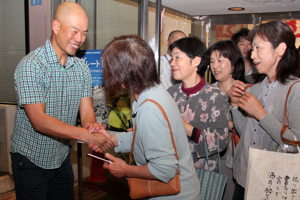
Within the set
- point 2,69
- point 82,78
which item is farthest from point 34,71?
point 2,69

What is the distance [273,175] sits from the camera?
1497 millimetres

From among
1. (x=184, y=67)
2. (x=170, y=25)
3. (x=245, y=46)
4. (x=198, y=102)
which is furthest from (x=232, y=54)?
(x=170, y=25)

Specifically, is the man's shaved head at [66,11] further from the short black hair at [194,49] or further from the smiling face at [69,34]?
the short black hair at [194,49]

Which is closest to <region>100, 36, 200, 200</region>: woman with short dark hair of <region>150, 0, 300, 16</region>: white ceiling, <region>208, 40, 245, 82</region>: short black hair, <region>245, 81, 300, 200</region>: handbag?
<region>245, 81, 300, 200</region>: handbag

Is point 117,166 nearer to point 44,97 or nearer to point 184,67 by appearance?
point 44,97

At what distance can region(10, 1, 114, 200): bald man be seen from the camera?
190cm

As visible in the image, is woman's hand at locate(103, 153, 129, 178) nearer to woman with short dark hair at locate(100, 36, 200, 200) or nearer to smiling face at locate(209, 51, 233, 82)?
woman with short dark hair at locate(100, 36, 200, 200)

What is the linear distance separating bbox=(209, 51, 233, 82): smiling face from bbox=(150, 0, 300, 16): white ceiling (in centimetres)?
161

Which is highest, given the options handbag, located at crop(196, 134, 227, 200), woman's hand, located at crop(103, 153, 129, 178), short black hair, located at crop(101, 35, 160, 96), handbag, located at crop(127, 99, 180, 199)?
short black hair, located at crop(101, 35, 160, 96)

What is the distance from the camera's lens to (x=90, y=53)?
9.86 feet

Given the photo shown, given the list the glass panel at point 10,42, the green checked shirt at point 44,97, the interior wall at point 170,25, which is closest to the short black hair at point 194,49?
the green checked shirt at point 44,97

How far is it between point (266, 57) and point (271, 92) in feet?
0.81

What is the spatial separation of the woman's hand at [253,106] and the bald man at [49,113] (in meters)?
1.02

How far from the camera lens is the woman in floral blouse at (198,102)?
218cm
